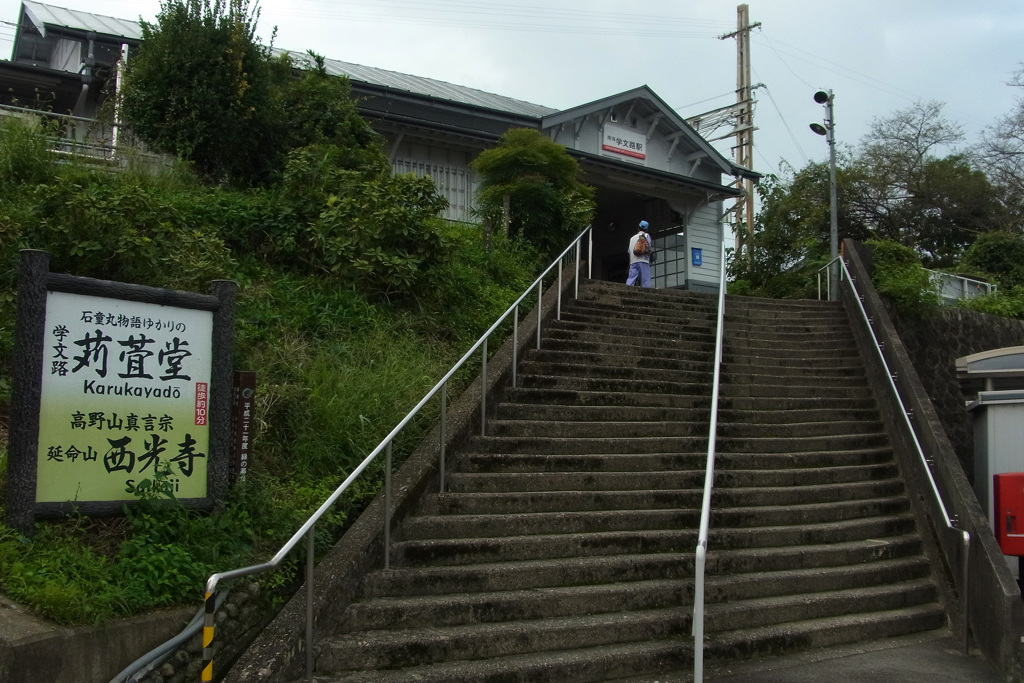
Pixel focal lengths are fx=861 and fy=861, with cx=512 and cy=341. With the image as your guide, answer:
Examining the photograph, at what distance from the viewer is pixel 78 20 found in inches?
631

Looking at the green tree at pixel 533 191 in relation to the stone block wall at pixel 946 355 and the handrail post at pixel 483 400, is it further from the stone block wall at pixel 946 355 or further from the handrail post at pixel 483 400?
the handrail post at pixel 483 400

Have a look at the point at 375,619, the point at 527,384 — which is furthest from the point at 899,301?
the point at 375,619

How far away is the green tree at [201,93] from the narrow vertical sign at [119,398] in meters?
6.12

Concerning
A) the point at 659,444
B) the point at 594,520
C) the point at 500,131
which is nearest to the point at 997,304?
the point at 500,131

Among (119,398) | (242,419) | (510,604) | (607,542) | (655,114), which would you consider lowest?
(510,604)

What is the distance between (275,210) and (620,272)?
12.7 metres

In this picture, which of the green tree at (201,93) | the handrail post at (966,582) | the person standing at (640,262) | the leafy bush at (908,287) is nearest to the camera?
the handrail post at (966,582)

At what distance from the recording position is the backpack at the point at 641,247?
13.5 m

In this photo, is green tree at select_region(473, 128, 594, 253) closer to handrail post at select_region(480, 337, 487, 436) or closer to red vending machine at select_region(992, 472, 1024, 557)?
handrail post at select_region(480, 337, 487, 436)

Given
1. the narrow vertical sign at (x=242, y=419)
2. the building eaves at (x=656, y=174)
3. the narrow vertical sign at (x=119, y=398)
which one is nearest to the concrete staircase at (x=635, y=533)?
the narrow vertical sign at (x=242, y=419)

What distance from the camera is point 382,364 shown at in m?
7.73

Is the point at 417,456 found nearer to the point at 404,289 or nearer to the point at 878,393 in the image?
the point at 404,289

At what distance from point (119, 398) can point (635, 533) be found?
12.0 feet

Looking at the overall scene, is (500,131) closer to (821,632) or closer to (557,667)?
(821,632)
